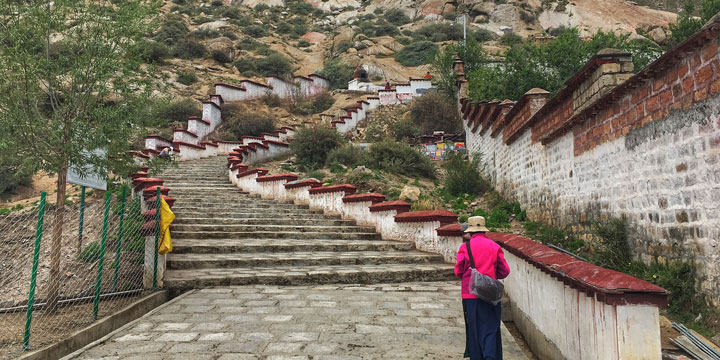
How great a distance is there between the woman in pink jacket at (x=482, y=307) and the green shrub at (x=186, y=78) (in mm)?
31978

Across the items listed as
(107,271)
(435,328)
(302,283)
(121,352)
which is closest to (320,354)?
(435,328)

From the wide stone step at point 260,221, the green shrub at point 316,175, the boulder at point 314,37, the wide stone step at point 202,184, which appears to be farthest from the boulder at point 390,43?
the wide stone step at point 260,221

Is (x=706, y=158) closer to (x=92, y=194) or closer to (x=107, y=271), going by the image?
(x=107, y=271)

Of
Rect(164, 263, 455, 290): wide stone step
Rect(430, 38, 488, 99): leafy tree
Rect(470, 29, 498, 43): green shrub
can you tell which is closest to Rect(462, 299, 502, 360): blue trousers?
Rect(164, 263, 455, 290): wide stone step

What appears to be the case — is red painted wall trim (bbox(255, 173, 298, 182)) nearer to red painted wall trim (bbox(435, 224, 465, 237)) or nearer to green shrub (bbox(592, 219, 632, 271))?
red painted wall trim (bbox(435, 224, 465, 237))

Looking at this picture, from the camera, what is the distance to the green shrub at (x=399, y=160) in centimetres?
1509

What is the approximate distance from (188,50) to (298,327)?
3862 cm

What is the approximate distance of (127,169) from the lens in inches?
232

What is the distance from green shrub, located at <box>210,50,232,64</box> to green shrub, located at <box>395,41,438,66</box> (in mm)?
18856

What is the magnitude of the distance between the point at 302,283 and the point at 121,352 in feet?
9.68

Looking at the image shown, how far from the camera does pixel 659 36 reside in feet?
123

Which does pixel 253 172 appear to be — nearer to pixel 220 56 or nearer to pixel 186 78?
pixel 186 78

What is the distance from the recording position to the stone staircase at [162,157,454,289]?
20.4 ft

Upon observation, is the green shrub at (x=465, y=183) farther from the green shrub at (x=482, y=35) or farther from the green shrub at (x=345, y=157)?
the green shrub at (x=482, y=35)
